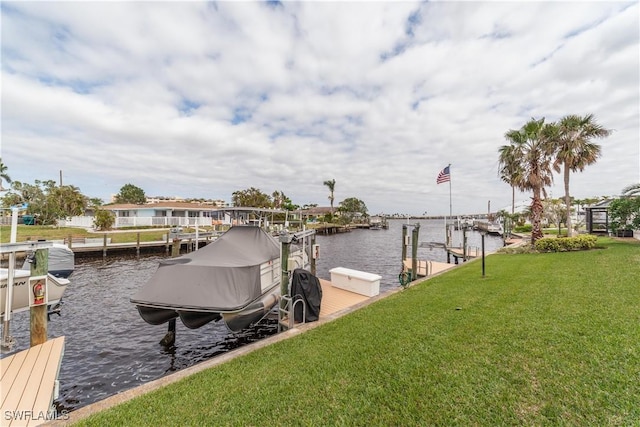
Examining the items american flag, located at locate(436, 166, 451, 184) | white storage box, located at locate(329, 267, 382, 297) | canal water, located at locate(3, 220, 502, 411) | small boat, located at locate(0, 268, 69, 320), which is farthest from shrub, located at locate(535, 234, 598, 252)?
small boat, located at locate(0, 268, 69, 320)

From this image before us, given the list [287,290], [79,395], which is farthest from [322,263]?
[79,395]

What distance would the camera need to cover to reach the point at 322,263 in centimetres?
2255

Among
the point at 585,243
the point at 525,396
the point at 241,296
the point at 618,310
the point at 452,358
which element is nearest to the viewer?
the point at 525,396

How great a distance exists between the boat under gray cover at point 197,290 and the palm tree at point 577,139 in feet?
64.4

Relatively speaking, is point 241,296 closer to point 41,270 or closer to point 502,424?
point 41,270

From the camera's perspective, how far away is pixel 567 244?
48.8 feet

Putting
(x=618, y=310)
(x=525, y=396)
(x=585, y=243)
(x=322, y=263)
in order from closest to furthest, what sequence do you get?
(x=525, y=396) < (x=618, y=310) < (x=585, y=243) < (x=322, y=263)

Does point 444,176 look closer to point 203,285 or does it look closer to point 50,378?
point 203,285

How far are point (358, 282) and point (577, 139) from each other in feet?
54.7

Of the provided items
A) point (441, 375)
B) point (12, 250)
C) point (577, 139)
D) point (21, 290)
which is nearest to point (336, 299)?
point (441, 375)

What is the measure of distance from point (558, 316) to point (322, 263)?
1788cm

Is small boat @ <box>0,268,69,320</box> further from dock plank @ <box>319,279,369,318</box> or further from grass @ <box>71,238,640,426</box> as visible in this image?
dock plank @ <box>319,279,369,318</box>

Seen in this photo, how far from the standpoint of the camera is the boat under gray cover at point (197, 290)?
6.25 m

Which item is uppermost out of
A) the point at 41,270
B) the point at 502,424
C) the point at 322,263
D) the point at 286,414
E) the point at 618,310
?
the point at 41,270
